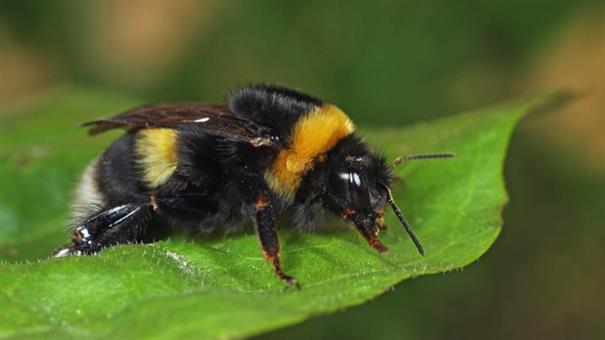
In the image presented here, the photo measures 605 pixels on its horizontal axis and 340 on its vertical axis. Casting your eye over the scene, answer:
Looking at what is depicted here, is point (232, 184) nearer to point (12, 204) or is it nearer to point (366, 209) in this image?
point (366, 209)

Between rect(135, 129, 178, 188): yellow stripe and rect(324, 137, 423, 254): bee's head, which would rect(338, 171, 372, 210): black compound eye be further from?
rect(135, 129, 178, 188): yellow stripe

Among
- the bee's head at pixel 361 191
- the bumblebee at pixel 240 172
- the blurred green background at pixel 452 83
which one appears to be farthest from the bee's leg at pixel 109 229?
the blurred green background at pixel 452 83

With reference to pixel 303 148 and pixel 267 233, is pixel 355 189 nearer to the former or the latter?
pixel 303 148

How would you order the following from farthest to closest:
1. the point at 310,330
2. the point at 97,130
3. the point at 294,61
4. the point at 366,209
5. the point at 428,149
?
the point at 294,61 → the point at 310,330 → the point at 428,149 → the point at 97,130 → the point at 366,209

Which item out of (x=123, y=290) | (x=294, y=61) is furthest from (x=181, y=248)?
(x=294, y=61)

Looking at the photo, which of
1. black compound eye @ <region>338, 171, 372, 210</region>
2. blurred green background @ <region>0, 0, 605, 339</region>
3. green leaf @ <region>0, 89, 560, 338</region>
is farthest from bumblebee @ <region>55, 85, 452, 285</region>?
blurred green background @ <region>0, 0, 605, 339</region>

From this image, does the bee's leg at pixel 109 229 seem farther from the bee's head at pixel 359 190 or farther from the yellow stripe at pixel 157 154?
the bee's head at pixel 359 190
